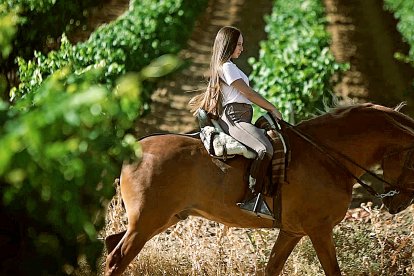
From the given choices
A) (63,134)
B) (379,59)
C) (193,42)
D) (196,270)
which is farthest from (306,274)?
(193,42)

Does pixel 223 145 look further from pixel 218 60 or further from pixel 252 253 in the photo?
pixel 252 253

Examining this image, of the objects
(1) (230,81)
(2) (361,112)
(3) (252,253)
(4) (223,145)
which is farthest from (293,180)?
(3) (252,253)

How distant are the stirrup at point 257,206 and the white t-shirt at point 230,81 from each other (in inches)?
30.4

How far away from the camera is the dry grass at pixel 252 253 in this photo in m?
7.71

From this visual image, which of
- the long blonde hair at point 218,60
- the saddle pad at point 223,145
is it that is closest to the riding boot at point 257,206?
the saddle pad at point 223,145

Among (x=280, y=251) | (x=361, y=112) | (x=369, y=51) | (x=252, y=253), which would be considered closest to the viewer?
(x=361, y=112)

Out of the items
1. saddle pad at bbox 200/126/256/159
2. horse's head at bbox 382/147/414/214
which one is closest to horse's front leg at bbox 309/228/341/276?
horse's head at bbox 382/147/414/214

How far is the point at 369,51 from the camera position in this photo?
18328mm

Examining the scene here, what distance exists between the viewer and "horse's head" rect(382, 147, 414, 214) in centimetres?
675

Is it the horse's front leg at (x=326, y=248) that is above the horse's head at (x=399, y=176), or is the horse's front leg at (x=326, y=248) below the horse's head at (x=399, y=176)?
below

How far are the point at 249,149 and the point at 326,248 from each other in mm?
996

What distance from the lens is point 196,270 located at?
768cm

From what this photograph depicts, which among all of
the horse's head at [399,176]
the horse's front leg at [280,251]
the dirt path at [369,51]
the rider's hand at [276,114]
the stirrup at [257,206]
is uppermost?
the rider's hand at [276,114]

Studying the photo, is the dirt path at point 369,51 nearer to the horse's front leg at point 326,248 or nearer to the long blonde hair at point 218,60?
the horse's front leg at point 326,248
